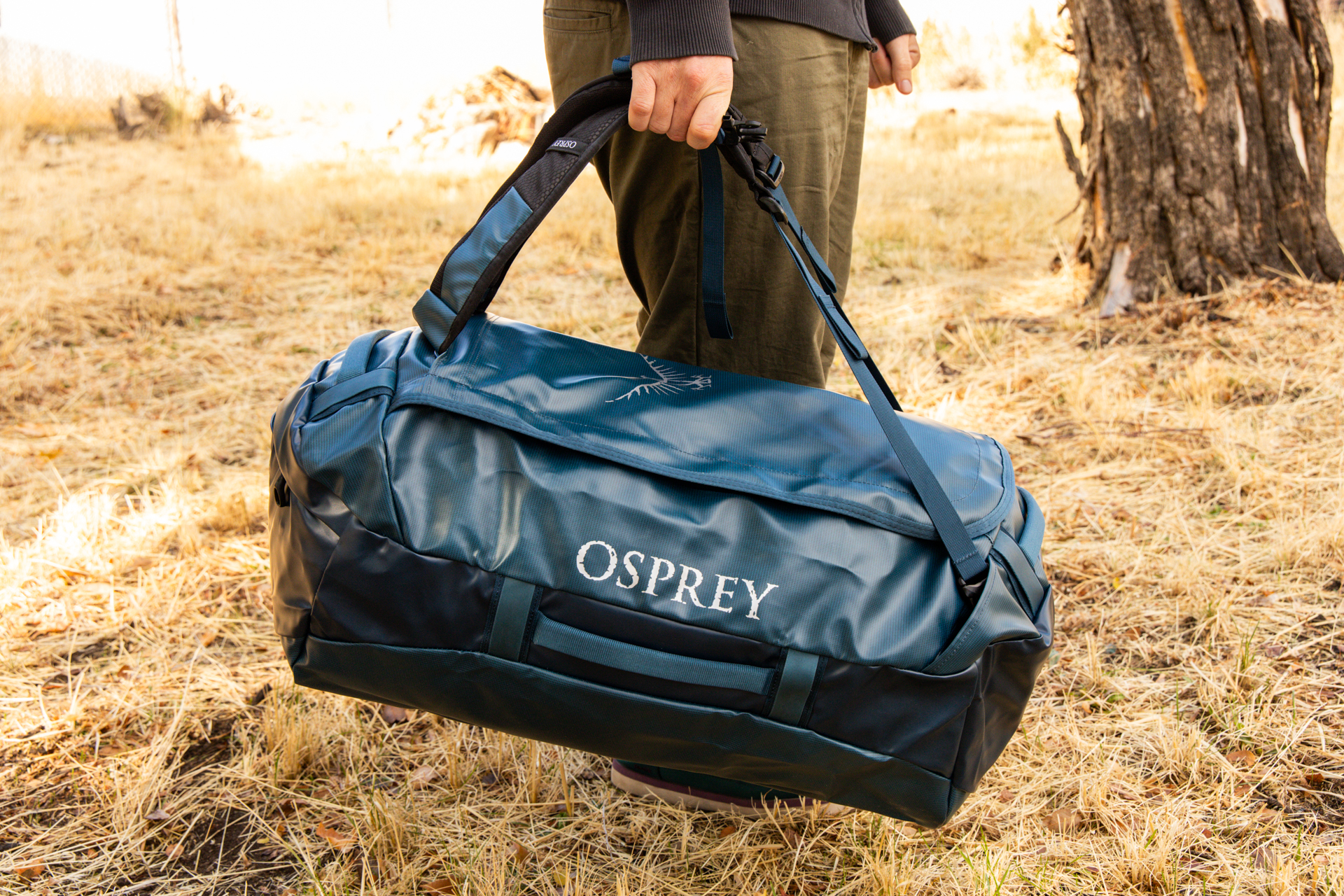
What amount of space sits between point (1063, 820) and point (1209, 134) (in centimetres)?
312

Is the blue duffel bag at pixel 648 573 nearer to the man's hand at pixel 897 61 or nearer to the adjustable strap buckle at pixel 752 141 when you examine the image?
the adjustable strap buckle at pixel 752 141

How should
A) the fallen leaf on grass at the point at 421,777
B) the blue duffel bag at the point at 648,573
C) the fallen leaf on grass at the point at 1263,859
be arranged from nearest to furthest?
the blue duffel bag at the point at 648,573
the fallen leaf on grass at the point at 1263,859
the fallen leaf on grass at the point at 421,777

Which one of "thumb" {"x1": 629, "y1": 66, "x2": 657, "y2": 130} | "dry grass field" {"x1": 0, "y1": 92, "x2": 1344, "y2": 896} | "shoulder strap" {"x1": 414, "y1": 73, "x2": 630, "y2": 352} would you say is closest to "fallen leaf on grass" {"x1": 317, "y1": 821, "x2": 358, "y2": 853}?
"dry grass field" {"x1": 0, "y1": 92, "x2": 1344, "y2": 896}

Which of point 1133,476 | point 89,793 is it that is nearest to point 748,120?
point 89,793

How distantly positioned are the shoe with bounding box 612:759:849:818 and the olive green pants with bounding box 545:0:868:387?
2.53ft

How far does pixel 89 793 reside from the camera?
159cm

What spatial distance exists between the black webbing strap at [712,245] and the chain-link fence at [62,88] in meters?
10.2

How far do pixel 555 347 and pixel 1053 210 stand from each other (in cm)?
543

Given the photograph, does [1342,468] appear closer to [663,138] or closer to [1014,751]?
[1014,751]

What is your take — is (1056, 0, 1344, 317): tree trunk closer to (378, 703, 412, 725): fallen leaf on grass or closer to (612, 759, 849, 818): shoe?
(612, 759, 849, 818): shoe

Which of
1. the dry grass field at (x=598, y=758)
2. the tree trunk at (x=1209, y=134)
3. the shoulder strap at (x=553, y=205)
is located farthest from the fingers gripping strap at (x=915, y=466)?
the tree trunk at (x=1209, y=134)

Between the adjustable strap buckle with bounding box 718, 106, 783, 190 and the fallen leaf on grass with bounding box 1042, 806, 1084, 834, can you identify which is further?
the fallen leaf on grass with bounding box 1042, 806, 1084, 834

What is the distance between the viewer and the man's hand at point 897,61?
5.93 feet

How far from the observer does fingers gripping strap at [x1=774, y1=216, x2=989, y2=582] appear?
3.76ft
